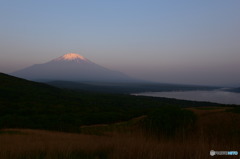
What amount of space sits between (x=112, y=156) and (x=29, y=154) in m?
1.73

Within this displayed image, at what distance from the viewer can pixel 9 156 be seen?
393cm

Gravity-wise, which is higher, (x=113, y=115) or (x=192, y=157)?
(x=192, y=157)

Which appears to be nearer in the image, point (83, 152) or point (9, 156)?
point (9, 156)

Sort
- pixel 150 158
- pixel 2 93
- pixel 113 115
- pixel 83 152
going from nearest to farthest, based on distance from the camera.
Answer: pixel 150 158
pixel 83 152
pixel 113 115
pixel 2 93

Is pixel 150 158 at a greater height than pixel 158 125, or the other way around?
pixel 150 158

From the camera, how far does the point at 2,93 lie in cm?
4644

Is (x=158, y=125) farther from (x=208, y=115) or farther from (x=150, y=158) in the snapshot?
(x=150, y=158)

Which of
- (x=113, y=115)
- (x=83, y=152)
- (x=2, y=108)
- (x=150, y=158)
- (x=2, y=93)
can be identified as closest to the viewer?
(x=150, y=158)

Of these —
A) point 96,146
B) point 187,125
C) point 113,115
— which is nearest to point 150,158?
point 96,146

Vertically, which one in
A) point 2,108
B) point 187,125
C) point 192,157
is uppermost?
point 192,157

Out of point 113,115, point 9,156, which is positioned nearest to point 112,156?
point 9,156

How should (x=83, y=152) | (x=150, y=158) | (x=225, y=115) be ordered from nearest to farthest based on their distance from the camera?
(x=150, y=158) < (x=83, y=152) < (x=225, y=115)

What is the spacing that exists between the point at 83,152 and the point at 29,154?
44.9 inches

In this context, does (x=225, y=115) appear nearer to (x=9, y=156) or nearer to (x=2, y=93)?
(x=9, y=156)
